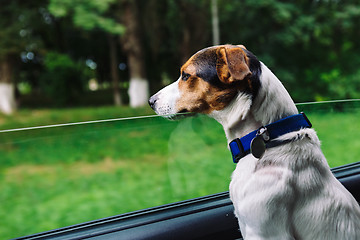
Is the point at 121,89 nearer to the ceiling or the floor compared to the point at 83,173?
nearer to the ceiling

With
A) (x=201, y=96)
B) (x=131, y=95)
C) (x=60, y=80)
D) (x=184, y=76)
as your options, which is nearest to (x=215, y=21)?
(x=131, y=95)

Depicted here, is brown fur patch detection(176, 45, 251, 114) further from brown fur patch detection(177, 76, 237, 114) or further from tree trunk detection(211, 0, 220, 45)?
tree trunk detection(211, 0, 220, 45)

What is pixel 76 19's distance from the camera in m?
7.45

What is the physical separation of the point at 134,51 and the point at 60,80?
304 cm

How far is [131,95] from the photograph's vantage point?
11.5 metres

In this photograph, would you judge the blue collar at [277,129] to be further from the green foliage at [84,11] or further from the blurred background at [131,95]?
the green foliage at [84,11]

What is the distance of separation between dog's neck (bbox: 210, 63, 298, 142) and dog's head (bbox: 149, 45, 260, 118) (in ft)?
0.09

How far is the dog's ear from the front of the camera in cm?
111

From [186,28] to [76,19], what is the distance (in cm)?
404

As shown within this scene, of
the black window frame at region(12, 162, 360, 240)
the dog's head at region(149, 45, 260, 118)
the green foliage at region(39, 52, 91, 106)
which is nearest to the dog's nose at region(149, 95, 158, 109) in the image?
the dog's head at region(149, 45, 260, 118)

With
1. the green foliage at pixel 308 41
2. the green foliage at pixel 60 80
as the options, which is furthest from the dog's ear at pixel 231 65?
the green foliage at pixel 60 80

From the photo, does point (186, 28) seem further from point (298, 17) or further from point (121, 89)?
point (121, 89)

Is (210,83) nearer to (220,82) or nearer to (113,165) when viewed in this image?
(220,82)

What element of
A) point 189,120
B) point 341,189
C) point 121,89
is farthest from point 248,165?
point 121,89
